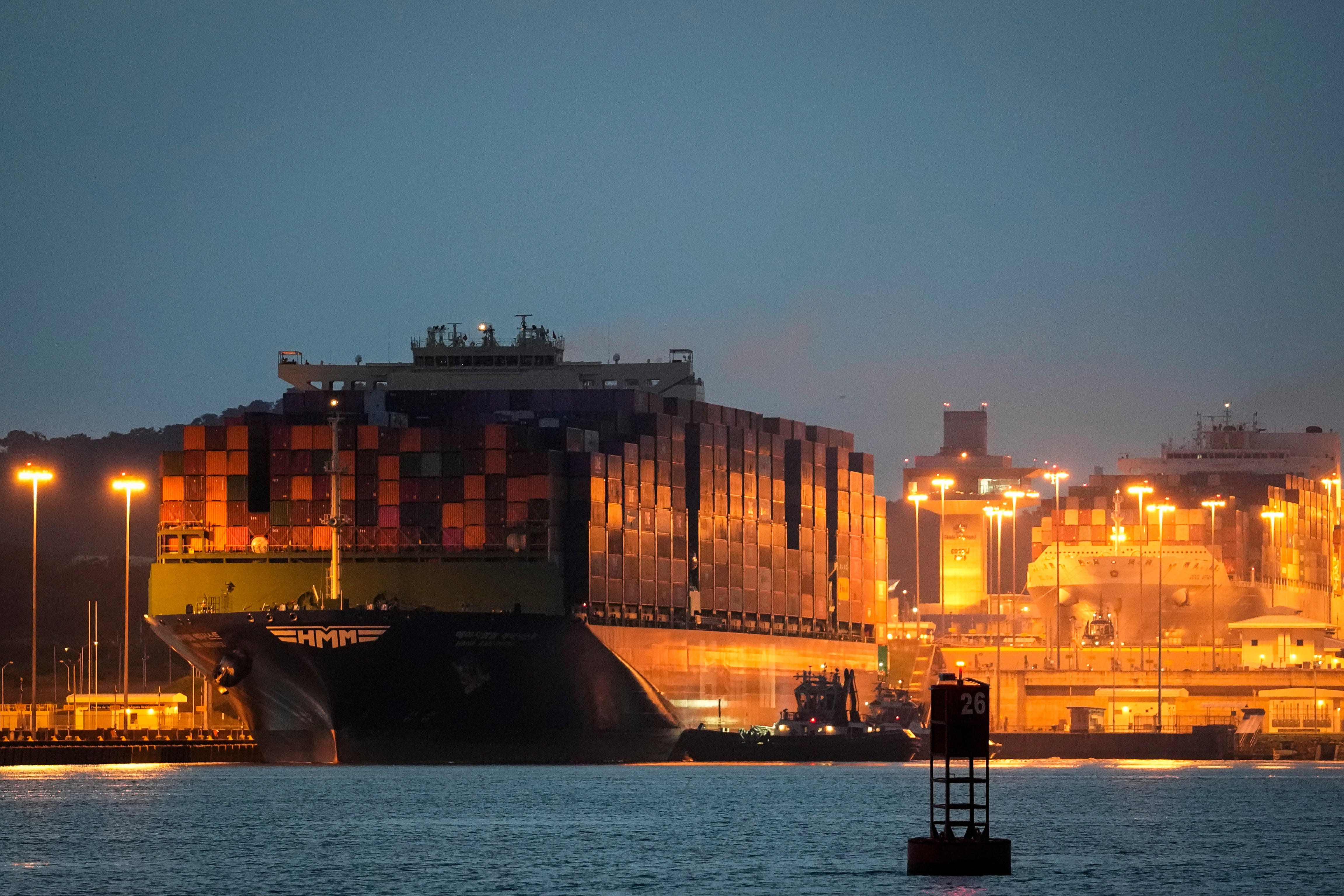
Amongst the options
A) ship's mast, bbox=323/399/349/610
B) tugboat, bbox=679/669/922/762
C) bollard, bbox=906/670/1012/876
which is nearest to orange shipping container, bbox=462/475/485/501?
ship's mast, bbox=323/399/349/610

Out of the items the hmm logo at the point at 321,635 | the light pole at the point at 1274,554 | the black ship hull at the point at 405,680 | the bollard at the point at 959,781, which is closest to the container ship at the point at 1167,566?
the light pole at the point at 1274,554

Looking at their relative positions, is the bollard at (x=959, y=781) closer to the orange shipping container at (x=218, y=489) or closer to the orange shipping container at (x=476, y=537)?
the orange shipping container at (x=476, y=537)

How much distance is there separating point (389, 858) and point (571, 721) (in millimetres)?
42011

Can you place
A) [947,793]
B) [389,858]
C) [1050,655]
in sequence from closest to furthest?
[947,793]
[389,858]
[1050,655]

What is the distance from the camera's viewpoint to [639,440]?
119 meters

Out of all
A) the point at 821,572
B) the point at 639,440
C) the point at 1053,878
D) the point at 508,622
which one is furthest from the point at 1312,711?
the point at 1053,878

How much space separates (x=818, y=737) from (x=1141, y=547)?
63.9 m

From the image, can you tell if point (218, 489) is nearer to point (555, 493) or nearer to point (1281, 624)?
point (555, 493)

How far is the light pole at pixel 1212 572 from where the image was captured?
170375mm

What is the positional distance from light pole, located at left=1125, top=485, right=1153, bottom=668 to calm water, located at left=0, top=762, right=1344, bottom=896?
207ft

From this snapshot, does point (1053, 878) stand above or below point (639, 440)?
below

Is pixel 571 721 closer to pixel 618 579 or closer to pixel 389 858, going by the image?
pixel 618 579

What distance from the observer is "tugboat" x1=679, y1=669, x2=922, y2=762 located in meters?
123

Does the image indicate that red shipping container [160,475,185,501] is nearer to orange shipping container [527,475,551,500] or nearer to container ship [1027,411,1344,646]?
orange shipping container [527,475,551,500]
